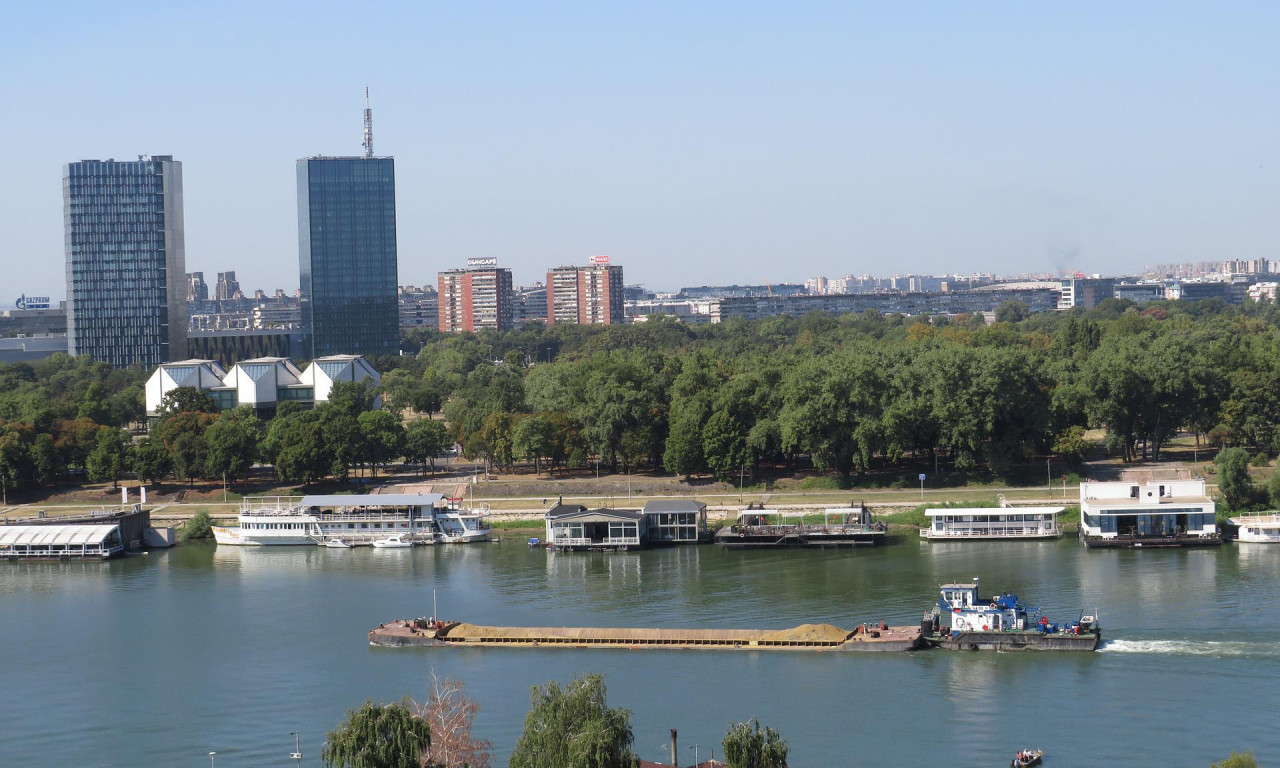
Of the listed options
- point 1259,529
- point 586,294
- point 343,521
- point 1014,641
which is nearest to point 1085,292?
point 586,294

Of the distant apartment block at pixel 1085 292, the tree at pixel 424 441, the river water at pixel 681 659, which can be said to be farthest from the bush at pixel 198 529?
the distant apartment block at pixel 1085 292

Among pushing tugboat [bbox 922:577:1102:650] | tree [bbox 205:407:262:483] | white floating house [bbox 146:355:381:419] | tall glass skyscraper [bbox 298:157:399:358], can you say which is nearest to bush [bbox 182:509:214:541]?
tree [bbox 205:407:262:483]

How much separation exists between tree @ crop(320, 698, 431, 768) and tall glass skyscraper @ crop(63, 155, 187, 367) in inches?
3290

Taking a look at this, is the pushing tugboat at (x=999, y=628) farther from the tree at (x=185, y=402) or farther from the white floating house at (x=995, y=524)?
the tree at (x=185, y=402)

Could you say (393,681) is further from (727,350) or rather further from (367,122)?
(367,122)

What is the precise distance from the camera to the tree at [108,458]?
55.0 meters

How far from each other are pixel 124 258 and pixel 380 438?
5103cm

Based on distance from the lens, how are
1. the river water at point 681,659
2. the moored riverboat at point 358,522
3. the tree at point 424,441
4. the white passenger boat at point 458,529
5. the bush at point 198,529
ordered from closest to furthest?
the river water at point 681,659, the white passenger boat at point 458,529, the moored riverboat at point 358,522, the bush at point 198,529, the tree at point 424,441

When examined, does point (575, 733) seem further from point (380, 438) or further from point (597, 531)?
point (380, 438)

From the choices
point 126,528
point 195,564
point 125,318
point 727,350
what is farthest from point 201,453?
point 125,318

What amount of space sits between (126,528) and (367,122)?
230ft

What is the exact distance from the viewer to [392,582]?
3906cm

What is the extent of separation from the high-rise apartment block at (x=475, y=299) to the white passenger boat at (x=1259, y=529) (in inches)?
4503

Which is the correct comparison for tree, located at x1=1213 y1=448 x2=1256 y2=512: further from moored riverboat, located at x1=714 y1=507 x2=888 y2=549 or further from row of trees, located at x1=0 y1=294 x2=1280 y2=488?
moored riverboat, located at x1=714 y1=507 x2=888 y2=549
